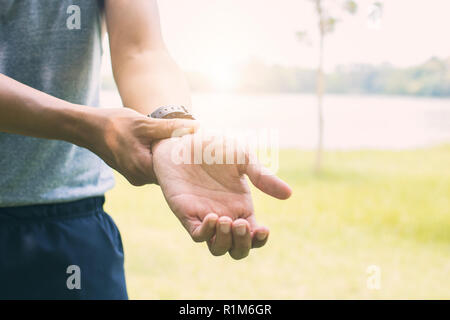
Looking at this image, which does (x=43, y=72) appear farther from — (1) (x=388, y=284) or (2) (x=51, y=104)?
(1) (x=388, y=284)

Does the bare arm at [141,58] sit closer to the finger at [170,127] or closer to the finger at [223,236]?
the finger at [170,127]

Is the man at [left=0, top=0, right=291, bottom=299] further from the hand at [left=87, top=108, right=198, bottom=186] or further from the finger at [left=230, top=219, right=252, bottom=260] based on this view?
the finger at [left=230, top=219, right=252, bottom=260]

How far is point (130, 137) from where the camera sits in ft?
2.20

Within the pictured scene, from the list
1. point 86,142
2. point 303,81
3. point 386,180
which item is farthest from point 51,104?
point 303,81

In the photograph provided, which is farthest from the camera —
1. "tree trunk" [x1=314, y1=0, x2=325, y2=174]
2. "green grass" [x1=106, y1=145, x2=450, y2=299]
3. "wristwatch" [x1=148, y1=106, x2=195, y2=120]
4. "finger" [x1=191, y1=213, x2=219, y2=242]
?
"tree trunk" [x1=314, y1=0, x2=325, y2=174]

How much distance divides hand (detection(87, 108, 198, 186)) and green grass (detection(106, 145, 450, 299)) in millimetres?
2092

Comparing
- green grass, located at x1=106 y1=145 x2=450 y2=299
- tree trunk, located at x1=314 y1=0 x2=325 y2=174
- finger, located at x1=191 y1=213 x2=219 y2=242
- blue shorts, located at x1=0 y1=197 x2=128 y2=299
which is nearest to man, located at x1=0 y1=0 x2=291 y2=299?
blue shorts, located at x1=0 y1=197 x2=128 y2=299

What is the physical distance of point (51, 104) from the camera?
0.65 meters

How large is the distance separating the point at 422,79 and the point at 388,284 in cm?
340

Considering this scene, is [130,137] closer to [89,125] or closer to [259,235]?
[89,125]

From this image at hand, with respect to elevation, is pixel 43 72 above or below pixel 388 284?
above

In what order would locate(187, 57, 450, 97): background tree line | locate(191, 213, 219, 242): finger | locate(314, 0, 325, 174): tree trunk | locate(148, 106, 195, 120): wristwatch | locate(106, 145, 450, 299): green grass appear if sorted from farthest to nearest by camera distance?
locate(187, 57, 450, 97): background tree line, locate(314, 0, 325, 174): tree trunk, locate(106, 145, 450, 299): green grass, locate(148, 106, 195, 120): wristwatch, locate(191, 213, 219, 242): finger

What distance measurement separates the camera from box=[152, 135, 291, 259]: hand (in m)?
0.60
